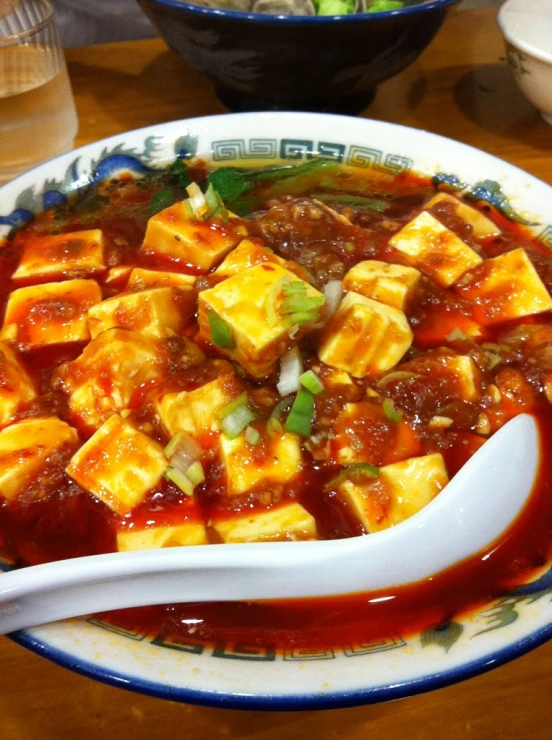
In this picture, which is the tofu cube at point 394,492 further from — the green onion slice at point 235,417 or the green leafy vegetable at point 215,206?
the green leafy vegetable at point 215,206

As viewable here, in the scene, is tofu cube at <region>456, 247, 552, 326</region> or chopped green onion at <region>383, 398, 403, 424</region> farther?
tofu cube at <region>456, 247, 552, 326</region>

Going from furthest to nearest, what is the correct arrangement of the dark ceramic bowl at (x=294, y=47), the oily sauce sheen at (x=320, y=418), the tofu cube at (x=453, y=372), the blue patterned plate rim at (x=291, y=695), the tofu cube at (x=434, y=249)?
the dark ceramic bowl at (x=294, y=47) < the tofu cube at (x=434, y=249) < the tofu cube at (x=453, y=372) < the oily sauce sheen at (x=320, y=418) < the blue patterned plate rim at (x=291, y=695)

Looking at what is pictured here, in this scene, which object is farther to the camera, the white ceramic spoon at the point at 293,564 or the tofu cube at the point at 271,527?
the tofu cube at the point at 271,527

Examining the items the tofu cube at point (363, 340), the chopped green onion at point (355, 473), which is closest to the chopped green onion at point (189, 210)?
the tofu cube at point (363, 340)

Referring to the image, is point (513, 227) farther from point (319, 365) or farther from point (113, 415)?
point (113, 415)

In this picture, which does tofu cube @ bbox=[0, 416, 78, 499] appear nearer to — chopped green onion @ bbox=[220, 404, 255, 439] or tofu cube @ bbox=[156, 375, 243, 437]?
tofu cube @ bbox=[156, 375, 243, 437]

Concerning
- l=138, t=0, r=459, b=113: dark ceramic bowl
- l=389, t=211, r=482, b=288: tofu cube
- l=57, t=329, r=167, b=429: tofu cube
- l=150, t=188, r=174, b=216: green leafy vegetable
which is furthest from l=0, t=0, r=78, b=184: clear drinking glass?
l=389, t=211, r=482, b=288: tofu cube

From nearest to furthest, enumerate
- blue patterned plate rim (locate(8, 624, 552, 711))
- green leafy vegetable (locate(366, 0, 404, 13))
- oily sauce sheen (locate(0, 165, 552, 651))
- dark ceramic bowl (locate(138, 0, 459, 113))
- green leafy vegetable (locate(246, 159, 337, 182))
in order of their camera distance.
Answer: blue patterned plate rim (locate(8, 624, 552, 711))
oily sauce sheen (locate(0, 165, 552, 651))
dark ceramic bowl (locate(138, 0, 459, 113))
green leafy vegetable (locate(246, 159, 337, 182))
green leafy vegetable (locate(366, 0, 404, 13))
